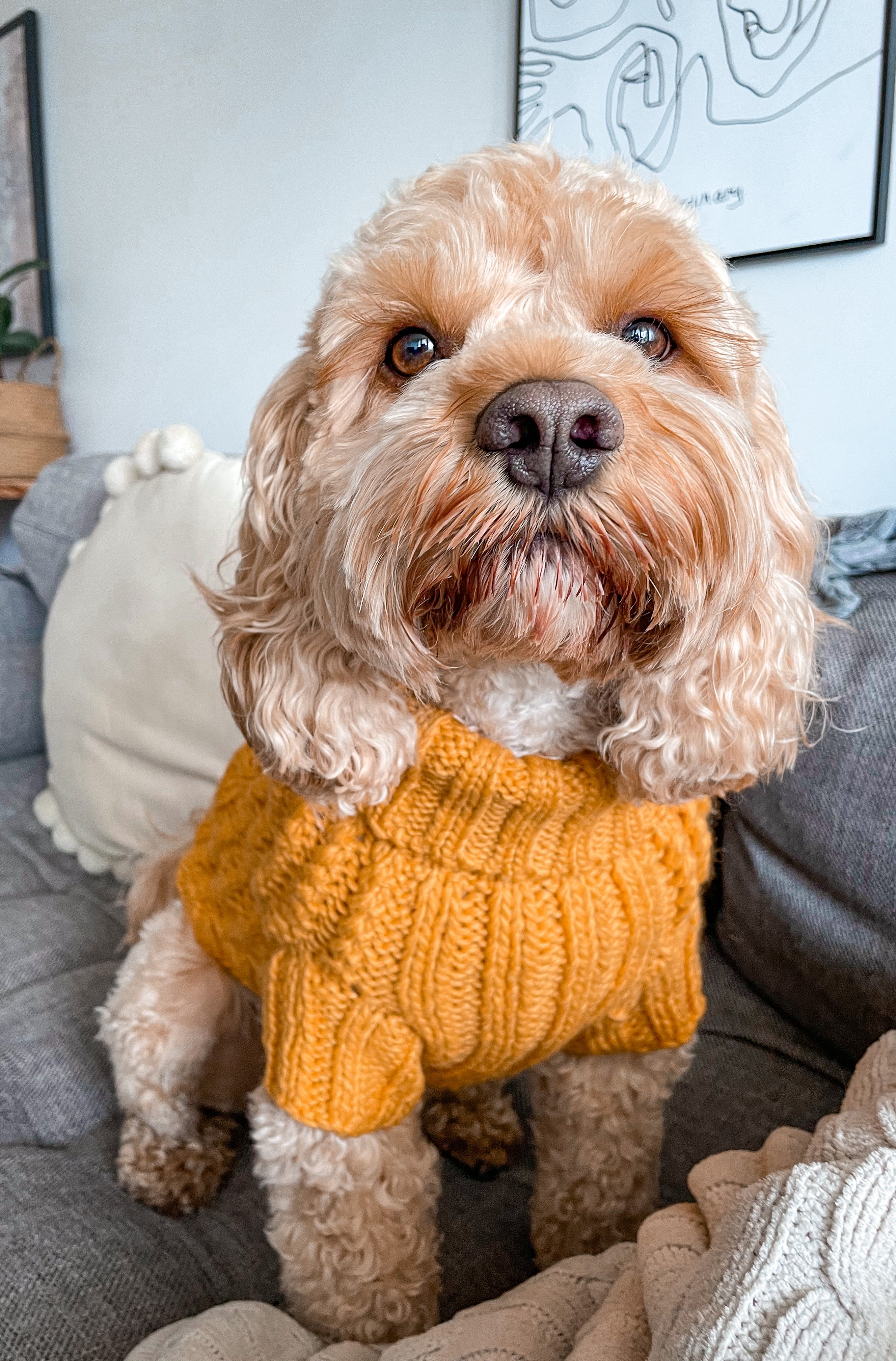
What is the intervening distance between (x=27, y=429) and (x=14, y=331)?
14.2 inches

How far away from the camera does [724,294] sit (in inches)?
30.5

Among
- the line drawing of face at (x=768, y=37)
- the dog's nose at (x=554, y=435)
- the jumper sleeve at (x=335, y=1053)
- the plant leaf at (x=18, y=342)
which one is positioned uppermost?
the line drawing of face at (x=768, y=37)

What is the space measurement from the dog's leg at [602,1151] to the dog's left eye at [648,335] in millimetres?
705

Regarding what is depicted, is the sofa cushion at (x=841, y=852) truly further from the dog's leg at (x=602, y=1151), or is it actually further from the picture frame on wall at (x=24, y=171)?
the picture frame on wall at (x=24, y=171)

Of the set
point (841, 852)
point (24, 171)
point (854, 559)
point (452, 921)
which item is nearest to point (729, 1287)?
point (452, 921)

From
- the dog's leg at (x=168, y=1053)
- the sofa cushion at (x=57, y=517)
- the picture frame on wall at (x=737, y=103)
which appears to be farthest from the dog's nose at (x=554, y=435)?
the sofa cushion at (x=57, y=517)

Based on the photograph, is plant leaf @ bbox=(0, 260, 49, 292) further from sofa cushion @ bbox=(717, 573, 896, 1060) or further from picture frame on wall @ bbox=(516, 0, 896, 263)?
sofa cushion @ bbox=(717, 573, 896, 1060)

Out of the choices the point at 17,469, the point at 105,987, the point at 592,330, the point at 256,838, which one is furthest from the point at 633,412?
the point at 17,469

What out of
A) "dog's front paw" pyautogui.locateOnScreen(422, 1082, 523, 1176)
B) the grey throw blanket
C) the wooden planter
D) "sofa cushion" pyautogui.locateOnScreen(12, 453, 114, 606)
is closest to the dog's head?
the grey throw blanket

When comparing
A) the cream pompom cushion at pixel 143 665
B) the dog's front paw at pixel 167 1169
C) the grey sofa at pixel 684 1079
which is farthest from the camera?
the cream pompom cushion at pixel 143 665

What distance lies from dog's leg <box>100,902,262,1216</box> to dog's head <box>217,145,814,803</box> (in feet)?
1.32

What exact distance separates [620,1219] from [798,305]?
1253 mm

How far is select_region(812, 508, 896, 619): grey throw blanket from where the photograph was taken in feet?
3.66

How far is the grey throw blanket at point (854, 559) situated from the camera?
1.12m
